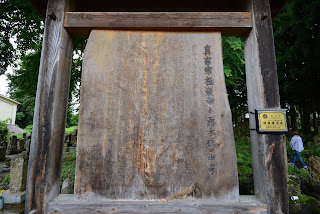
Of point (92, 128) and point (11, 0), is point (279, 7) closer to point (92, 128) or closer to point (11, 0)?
point (92, 128)

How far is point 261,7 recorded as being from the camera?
207 cm

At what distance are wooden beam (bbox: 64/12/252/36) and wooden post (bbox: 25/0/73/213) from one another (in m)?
0.17

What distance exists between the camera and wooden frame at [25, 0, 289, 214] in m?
1.79

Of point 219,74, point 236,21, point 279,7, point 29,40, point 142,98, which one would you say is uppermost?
point 29,40

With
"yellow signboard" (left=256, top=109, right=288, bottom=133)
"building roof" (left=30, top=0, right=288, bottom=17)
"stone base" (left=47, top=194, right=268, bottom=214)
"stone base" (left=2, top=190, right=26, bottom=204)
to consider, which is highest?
"building roof" (left=30, top=0, right=288, bottom=17)

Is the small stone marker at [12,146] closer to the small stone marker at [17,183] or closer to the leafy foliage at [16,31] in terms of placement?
the leafy foliage at [16,31]

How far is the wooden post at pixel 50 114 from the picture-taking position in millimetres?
1801

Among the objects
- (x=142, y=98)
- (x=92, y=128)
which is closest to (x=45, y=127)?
(x=92, y=128)

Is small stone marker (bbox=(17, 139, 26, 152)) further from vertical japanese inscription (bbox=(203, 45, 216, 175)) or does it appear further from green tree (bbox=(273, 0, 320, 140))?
green tree (bbox=(273, 0, 320, 140))

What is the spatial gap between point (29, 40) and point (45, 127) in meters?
5.28

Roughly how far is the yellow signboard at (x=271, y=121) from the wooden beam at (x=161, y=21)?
100cm

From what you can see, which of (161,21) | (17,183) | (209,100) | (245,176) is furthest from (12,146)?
(209,100)

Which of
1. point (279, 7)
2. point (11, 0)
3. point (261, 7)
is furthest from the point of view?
point (11, 0)

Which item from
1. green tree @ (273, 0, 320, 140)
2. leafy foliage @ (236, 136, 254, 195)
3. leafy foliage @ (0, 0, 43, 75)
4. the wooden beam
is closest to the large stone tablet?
the wooden beam
